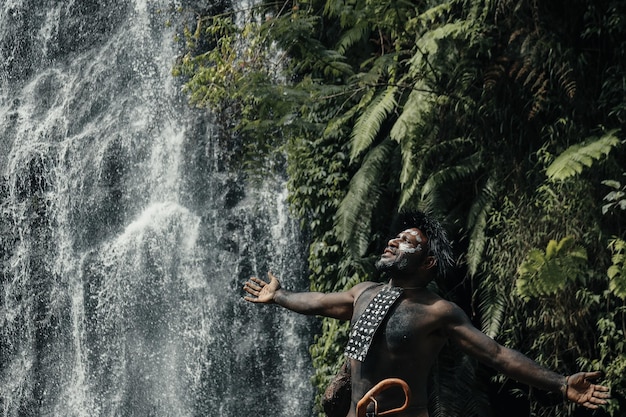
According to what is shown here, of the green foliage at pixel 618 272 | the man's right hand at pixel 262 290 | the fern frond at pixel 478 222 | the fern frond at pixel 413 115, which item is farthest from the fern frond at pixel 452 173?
the man's right hand at pixel 262 290

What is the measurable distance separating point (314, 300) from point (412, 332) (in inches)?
23.8

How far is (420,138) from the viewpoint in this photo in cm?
1023

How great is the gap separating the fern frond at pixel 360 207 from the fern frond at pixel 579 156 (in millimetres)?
2622

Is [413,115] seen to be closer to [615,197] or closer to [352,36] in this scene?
[352,36]

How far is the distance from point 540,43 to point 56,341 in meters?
8.06

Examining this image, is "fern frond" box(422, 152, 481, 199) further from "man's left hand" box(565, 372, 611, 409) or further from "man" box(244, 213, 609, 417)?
"man's left hand" box(565, 372, 611, 409)

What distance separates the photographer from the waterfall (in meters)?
13.6

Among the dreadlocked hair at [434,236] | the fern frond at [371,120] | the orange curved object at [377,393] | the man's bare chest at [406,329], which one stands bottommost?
the orange curved object at [377,393]

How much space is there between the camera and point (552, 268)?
8.52 meters

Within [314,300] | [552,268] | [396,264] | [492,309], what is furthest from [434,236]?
[492,309]

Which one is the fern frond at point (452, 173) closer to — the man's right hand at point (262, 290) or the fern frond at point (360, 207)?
the fern frond at point (360, 207)

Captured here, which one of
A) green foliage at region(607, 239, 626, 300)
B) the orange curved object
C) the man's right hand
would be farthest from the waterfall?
the orange curved object

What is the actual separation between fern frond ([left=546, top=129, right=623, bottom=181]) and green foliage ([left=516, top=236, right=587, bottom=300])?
0.52 metres

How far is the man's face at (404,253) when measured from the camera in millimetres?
5242
